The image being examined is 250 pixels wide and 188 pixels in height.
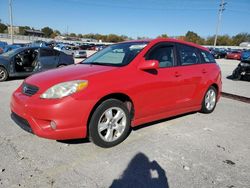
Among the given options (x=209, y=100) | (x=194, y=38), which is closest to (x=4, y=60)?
(x=209, y=100)

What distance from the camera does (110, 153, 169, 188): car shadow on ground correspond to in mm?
2861

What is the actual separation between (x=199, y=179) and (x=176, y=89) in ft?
6.55

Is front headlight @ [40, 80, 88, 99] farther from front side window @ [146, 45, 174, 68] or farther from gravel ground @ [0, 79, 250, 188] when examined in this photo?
front side window @ [146, 45, 174, 68]

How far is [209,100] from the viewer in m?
5.83

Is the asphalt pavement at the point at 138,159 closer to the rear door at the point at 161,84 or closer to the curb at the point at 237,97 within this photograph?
the rear door at the point at 161,84

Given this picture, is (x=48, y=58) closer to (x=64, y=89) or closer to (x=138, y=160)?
(x=64, y=89)

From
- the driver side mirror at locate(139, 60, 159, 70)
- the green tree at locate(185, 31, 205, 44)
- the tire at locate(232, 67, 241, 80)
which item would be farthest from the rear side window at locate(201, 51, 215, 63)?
the green tree at locate(185, 31, 205, 44)

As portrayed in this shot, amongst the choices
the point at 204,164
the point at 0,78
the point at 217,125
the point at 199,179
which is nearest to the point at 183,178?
the point at 199,179

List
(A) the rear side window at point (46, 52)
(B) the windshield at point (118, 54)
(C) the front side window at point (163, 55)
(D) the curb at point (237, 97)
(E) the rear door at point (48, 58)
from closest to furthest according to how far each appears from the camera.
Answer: (B) the windshield at point (118, 54), (C) the front side window at point (163, 55), (D) the curb at point (237, 97), (E) the rear door at point (48, 58), (A) the rear side window at point (46, 52)

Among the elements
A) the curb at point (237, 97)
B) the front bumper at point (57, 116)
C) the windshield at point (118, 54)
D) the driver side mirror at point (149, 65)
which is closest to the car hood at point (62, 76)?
the front bumper at point (57, 116)

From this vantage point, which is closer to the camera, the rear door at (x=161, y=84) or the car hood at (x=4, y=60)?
the rear door at (x=161, y=84)

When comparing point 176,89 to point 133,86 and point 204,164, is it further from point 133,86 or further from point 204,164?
point 204,164

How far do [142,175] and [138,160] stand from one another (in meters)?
0.40

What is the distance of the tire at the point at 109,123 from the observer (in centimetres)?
356
